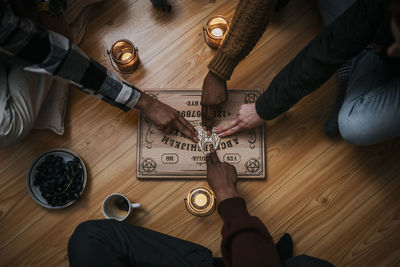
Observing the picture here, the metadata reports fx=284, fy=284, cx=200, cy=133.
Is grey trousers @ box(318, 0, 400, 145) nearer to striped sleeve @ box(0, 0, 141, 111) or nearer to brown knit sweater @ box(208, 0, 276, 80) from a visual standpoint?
brown knit sweater @ box(208, 0, 276, 80)

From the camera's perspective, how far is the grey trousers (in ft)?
2.70

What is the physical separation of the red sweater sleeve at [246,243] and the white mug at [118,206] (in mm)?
324

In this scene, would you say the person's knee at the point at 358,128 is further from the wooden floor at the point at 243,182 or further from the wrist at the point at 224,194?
the wrist at the point at 224,194

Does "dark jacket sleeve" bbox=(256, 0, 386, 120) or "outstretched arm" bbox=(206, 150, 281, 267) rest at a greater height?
"dark jacket sleeve" bbox=(256, 0, 386, 120)

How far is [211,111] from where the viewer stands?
1024 mm

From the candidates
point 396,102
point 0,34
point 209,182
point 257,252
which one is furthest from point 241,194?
point 0,34

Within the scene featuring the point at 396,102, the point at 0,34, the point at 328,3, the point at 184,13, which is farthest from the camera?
the point at 184,13

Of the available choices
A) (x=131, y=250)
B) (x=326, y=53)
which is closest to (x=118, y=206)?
(x=131, y=250)

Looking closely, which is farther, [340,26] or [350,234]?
[350,234]

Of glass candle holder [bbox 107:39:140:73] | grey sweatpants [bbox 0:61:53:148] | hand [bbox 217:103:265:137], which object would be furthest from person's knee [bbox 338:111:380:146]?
grey sweatpants [bbox 0:61:53:148]

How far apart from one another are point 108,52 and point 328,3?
2.62 feet

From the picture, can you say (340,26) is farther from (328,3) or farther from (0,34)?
(0,34)

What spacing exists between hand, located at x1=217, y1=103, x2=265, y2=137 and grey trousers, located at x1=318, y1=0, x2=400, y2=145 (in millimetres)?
270

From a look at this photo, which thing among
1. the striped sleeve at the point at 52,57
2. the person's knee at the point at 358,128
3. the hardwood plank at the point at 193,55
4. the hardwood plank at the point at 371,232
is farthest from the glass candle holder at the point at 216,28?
the hardwood plank at the point at 371,232
